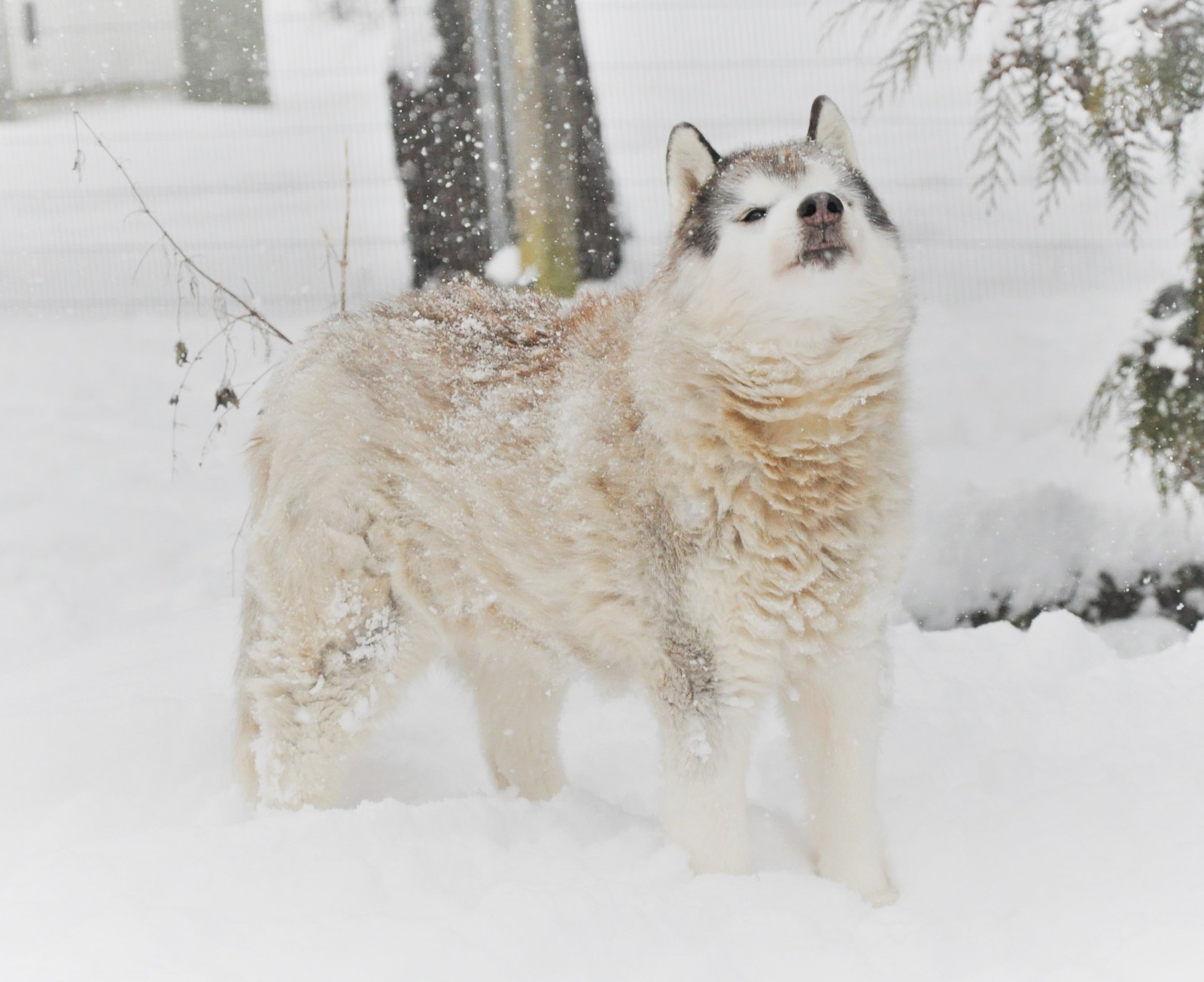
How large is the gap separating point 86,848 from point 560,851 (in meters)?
1.10

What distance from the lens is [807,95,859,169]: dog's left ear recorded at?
298 centimetres

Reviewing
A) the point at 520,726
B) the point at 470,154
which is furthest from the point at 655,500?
the point at 470,154

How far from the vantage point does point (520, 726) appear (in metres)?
3.50

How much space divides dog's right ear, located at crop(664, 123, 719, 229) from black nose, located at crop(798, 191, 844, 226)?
49cm

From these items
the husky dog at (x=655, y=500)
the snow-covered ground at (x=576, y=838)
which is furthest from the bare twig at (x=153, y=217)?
the husky dog at (x=655, y=500)

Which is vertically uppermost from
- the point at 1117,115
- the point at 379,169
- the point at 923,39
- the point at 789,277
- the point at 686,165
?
the point at 923,39

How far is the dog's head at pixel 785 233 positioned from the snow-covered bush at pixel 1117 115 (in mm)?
2248

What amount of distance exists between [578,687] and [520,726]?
36.0 inches

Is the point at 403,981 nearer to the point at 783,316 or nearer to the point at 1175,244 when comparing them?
the point at 783,316

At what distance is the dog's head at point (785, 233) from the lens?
2.47 m

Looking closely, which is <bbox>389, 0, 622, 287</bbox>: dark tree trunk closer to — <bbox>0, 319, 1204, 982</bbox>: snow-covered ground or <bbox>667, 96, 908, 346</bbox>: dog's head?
<bbox>0, 319, 1204, 982</bbox>: snow-covered ground

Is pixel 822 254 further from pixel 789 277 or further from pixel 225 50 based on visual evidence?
pixel 225 50

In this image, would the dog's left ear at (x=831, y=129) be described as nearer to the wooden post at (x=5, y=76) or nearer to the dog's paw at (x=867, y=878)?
the dog's paw at (x=867, y=878)

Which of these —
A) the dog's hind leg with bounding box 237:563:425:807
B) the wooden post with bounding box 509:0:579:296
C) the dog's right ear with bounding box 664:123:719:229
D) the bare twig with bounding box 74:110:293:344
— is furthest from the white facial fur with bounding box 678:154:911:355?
the bare twig with bounding box 74:110:293:344
